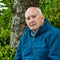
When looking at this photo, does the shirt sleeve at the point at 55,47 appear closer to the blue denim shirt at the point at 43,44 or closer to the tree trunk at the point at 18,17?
the blue denim shirt at the point at 43,44

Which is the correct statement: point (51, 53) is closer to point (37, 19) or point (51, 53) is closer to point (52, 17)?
point (37, 19)

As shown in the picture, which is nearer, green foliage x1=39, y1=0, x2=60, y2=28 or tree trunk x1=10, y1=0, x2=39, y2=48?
tree trunk x1=10, y1=0, x2=39, y2=48


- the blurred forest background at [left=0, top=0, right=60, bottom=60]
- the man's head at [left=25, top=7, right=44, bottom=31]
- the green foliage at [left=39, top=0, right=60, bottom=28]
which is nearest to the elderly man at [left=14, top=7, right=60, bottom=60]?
the man's head at [left=25, top=7, right=44, bottom=31]

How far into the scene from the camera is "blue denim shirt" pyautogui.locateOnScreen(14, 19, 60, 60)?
4320 mm

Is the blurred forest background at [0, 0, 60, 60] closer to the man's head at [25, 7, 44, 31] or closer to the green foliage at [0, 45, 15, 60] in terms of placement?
the green foliage at [0, 45, 15, 60]

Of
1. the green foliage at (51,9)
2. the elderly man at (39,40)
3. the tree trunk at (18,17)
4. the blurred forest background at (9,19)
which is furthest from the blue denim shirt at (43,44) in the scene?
the green foliage at (51,9)

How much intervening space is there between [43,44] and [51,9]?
16.4 feet

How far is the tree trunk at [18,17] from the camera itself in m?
7.25

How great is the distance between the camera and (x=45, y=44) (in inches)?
174

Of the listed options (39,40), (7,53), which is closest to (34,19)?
(39,40)

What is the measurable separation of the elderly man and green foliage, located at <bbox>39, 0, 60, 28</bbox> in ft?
13.1

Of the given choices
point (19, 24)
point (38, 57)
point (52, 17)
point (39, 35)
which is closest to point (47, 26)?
point (39, 35)

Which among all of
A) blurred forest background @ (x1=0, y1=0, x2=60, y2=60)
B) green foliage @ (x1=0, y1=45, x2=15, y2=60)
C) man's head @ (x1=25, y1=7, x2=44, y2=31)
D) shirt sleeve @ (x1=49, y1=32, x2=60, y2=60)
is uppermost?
man's head @ (x1=25, y1=7, x2=44, y2=31)

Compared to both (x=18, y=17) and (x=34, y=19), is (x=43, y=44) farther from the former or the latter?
(x=18, y=17)
